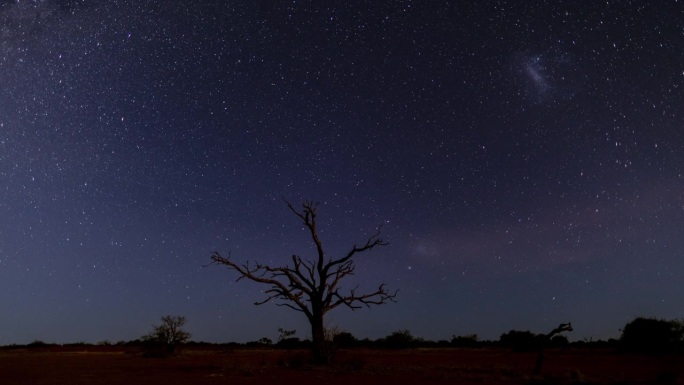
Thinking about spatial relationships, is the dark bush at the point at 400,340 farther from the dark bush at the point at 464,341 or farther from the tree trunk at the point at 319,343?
the tree trunk at the point at 319,343

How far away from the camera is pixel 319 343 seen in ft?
74.1

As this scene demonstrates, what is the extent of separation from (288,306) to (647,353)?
89.0 feet

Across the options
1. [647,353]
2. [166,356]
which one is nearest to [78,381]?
[166,356]

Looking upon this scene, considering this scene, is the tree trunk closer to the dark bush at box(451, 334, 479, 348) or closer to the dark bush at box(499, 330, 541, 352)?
the dark bush at box(499, 330, 541, 352)

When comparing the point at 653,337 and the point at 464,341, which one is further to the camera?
the point at 464,341

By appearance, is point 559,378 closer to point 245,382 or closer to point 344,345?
point 245,382

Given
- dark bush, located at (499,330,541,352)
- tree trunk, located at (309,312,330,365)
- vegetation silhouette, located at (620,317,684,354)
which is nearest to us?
tree trunk, located at (309,312,330,365)

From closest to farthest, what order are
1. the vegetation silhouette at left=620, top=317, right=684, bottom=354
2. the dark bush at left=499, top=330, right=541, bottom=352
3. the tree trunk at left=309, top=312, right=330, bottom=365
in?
the tree trunk at left=309, top=312, right=330, bottom=365 → the vegetation silhouette at left=620, top=317, right=684, bottom=354 → the dark bush at left=499, top=330, right=541, bottom=352

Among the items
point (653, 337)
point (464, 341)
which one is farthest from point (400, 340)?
point (653, 337)

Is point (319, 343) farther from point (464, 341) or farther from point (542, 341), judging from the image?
point (464, 341)

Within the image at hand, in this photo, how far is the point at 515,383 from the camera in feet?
51.3

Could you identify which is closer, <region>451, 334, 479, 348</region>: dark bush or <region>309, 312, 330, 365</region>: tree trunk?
<region>309, 312, 330, 365</region>: tree trunk

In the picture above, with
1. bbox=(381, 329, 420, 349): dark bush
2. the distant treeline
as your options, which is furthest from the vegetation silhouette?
bbox=(381, 329, 420, 349): dark bush

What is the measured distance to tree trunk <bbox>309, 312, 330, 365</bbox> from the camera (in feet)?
74.1
